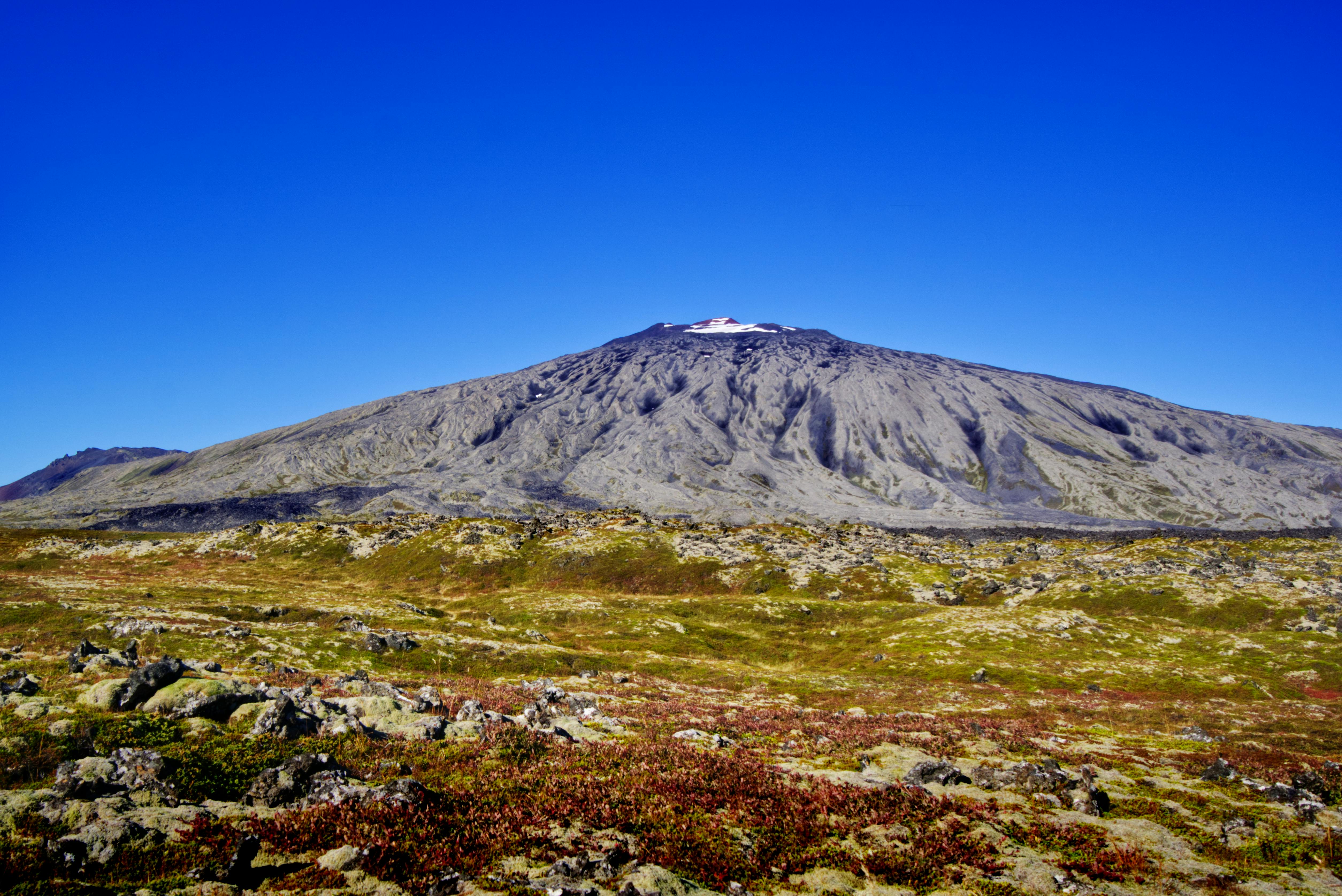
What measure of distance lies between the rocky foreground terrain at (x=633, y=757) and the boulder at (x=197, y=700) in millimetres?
110

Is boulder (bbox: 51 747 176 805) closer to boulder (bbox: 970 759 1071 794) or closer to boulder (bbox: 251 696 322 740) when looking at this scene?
boulder (bbox: 251 696 322 740)

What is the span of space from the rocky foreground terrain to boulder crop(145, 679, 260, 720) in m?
0.11

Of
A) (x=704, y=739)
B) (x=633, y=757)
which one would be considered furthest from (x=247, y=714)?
(x=704, y=739)

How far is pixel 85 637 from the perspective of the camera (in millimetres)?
56594

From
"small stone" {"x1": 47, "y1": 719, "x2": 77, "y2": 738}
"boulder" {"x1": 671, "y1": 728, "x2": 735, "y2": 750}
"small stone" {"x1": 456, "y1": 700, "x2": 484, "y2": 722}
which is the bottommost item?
"boulder" {"x1": 671, "y1": 728, "x2": 735, "y2": 750}

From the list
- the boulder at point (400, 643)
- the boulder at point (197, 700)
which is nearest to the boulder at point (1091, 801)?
the boulder at point (197, 700)

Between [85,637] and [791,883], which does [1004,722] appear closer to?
[791,883]

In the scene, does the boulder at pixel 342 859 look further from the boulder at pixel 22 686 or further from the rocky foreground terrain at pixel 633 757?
the boulder at pixel 22 686

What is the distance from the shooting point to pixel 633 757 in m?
25.2

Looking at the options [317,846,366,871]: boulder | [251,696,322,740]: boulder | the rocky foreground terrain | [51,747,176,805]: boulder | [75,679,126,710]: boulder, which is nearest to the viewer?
[317,846,366,871]: boulder

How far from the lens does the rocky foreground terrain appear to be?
50.5 feet

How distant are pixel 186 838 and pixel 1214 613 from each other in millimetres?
133461

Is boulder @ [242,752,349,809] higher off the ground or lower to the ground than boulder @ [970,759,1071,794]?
higher

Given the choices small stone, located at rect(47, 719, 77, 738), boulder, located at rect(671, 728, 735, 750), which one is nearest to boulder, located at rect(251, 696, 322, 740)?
small stone, located at rect(47, 719, 77, 738)
